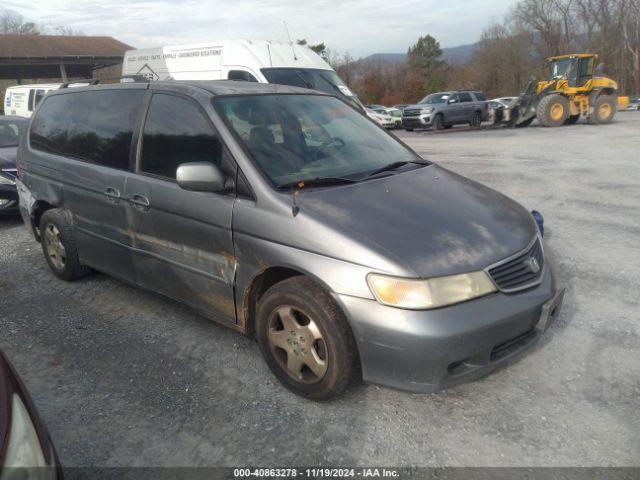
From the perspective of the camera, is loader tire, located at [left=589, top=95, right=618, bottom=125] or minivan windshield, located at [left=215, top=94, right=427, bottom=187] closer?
minivan windshield, located at [left=215, top=94, right=427, bottom=187]

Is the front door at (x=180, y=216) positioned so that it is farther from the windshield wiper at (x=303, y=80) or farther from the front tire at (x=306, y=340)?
the windshield wiper at (x=303, y=80)

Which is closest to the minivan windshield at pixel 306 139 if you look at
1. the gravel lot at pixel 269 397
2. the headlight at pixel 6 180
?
the gravel lot at pixel 269 397

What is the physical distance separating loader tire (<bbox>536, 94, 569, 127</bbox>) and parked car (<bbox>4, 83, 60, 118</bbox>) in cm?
1731

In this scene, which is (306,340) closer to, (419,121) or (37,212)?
(37,212)

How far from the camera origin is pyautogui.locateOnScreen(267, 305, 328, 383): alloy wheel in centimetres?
275

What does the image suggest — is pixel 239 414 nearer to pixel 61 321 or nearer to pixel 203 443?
pixel 203 443

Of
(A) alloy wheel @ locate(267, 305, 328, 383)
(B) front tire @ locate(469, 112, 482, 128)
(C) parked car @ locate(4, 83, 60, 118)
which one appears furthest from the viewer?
(B) front tire @ locate(469, 112, 482, 128)

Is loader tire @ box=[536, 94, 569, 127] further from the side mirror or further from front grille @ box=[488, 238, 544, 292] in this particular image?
the side mirror

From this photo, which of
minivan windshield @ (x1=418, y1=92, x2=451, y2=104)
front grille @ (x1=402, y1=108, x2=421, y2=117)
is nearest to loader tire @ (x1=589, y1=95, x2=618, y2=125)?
minivan windshield @ (x1=418, y1=92, x2=451, y2=104)

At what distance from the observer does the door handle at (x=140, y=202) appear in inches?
138

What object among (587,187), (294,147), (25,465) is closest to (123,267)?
(294,147)

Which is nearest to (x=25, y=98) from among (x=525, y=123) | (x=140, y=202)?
(x=140, y=202)

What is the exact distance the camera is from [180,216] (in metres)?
3.30

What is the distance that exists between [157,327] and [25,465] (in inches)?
93.4
